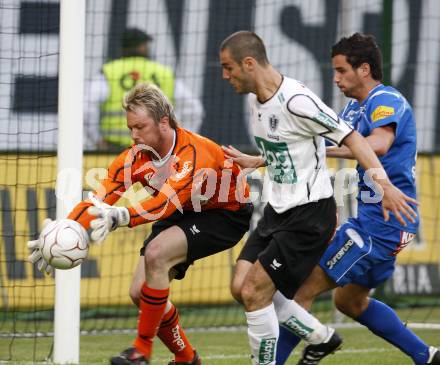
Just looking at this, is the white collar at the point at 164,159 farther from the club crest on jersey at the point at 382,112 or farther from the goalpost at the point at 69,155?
the club crest on jersey at the point at 382,112

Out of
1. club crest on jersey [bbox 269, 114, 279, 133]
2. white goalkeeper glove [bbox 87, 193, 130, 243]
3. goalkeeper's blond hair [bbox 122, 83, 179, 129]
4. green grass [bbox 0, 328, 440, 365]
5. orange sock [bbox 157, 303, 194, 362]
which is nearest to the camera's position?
white goalkeeper glove [bbox 87, 193, 130, 243]

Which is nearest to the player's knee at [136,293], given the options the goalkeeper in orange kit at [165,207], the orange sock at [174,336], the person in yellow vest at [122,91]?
the goalkeeper in orange kit at [165,207]

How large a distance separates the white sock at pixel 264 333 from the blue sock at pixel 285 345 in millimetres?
422

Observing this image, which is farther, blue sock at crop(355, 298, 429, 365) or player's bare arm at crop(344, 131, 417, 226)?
blue sock at crop(355, 298, 429, 365)

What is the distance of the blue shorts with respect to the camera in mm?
6180

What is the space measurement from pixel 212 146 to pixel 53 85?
4.42m

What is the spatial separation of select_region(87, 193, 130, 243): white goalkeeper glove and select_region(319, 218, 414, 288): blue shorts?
1229 mm

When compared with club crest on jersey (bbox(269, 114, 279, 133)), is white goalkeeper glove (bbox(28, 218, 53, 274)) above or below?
below

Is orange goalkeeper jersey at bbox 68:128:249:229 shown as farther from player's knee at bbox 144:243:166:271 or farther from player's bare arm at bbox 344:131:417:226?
player's bare arm at bbox 344:131:417:226

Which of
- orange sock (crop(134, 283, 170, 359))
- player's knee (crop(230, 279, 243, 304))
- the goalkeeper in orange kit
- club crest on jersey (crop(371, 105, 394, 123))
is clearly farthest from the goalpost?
club crest on jersey (crop(371, 105, 394, 123))

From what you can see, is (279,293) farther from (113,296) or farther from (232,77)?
(113,296)

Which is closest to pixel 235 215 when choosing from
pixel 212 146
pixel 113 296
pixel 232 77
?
pixel 212 146

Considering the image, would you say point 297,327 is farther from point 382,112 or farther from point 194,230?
point 382,112

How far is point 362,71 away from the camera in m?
6.36
